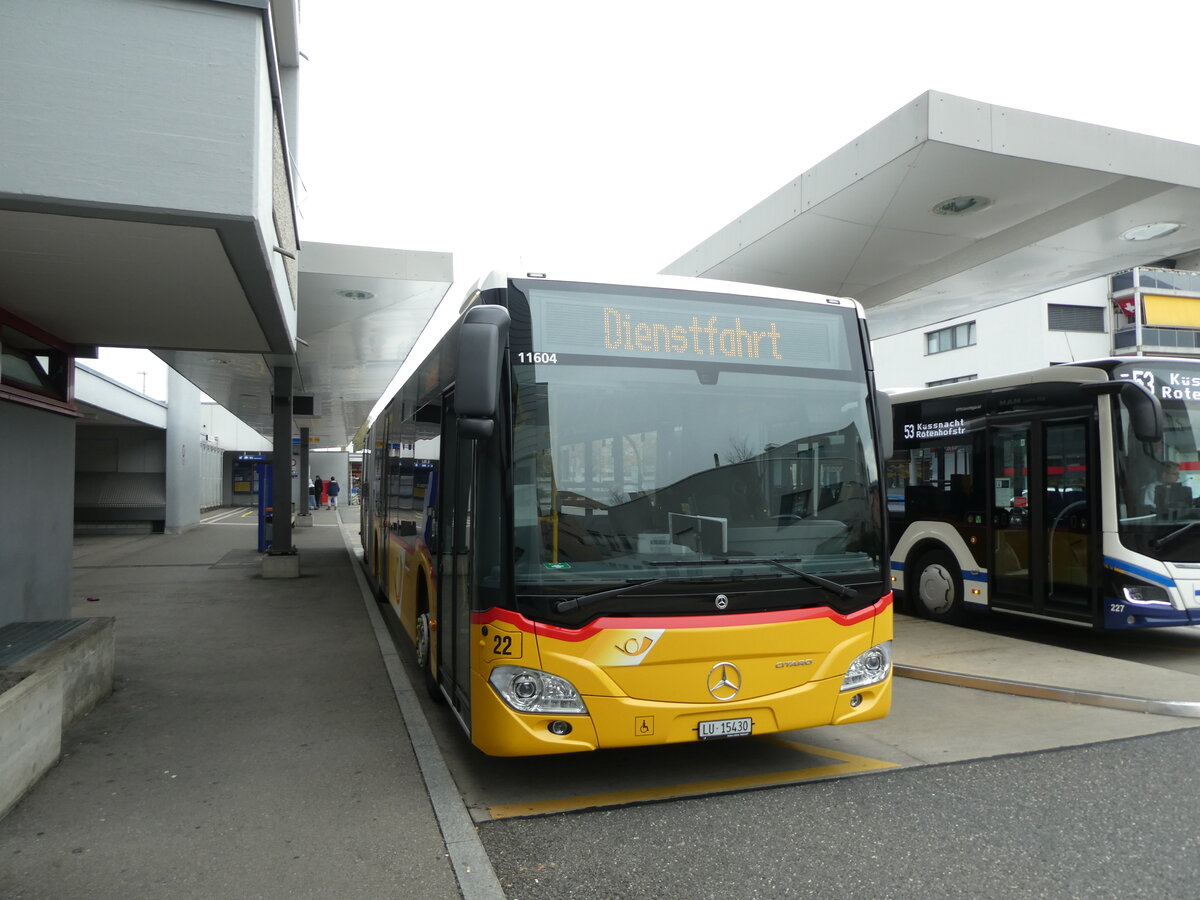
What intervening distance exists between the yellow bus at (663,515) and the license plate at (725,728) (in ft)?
0.04

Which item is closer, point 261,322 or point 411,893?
point 411,893

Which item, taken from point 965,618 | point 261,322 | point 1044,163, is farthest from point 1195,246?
point 261,322

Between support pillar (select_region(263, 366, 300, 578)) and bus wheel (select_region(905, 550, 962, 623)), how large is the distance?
1057 cm

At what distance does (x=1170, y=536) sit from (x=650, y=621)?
602cm

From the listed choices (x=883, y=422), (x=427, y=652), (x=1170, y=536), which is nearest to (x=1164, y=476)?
(x=1170, y=536)

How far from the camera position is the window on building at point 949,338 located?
4094 cm

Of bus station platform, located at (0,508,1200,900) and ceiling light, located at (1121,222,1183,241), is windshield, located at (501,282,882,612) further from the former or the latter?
ceiling light, located at (1121,222,1183,241)

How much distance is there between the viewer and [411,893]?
3537 mm

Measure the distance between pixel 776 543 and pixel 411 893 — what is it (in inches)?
97.8

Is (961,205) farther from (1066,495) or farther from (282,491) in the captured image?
(282,491)

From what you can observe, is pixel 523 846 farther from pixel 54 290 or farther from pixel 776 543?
pixel 54 290

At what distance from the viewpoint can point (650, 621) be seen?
14.1 ft

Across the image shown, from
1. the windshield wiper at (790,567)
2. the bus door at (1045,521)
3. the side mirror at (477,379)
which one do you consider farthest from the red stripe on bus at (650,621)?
the bus door at (1045,521)

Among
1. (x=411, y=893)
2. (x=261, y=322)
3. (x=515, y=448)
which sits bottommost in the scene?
(x=411, y=893)
